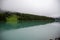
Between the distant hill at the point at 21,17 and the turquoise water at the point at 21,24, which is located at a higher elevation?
the distant hill at the point at 21,17

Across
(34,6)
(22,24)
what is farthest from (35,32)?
(34,6)

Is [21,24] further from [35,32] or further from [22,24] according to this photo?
[35,32]

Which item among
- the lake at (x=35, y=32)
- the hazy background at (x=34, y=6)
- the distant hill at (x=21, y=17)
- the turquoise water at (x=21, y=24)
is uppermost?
the hazy background at (x=34, y=6)

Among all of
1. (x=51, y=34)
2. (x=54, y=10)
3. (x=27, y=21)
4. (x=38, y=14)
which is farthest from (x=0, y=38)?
(x=54, y=10)

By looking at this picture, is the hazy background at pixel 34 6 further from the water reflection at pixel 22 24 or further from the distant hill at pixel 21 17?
the water reflection at pixel 22 24

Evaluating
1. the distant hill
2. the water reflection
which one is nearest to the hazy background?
the distant hill

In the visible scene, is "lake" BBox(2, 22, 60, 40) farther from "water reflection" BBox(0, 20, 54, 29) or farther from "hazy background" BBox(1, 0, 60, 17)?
"hazy background" BBox(1, 0, 60, 17)

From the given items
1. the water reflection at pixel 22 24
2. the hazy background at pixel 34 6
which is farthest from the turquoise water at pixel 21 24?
the hazy background at pixel 34 6
